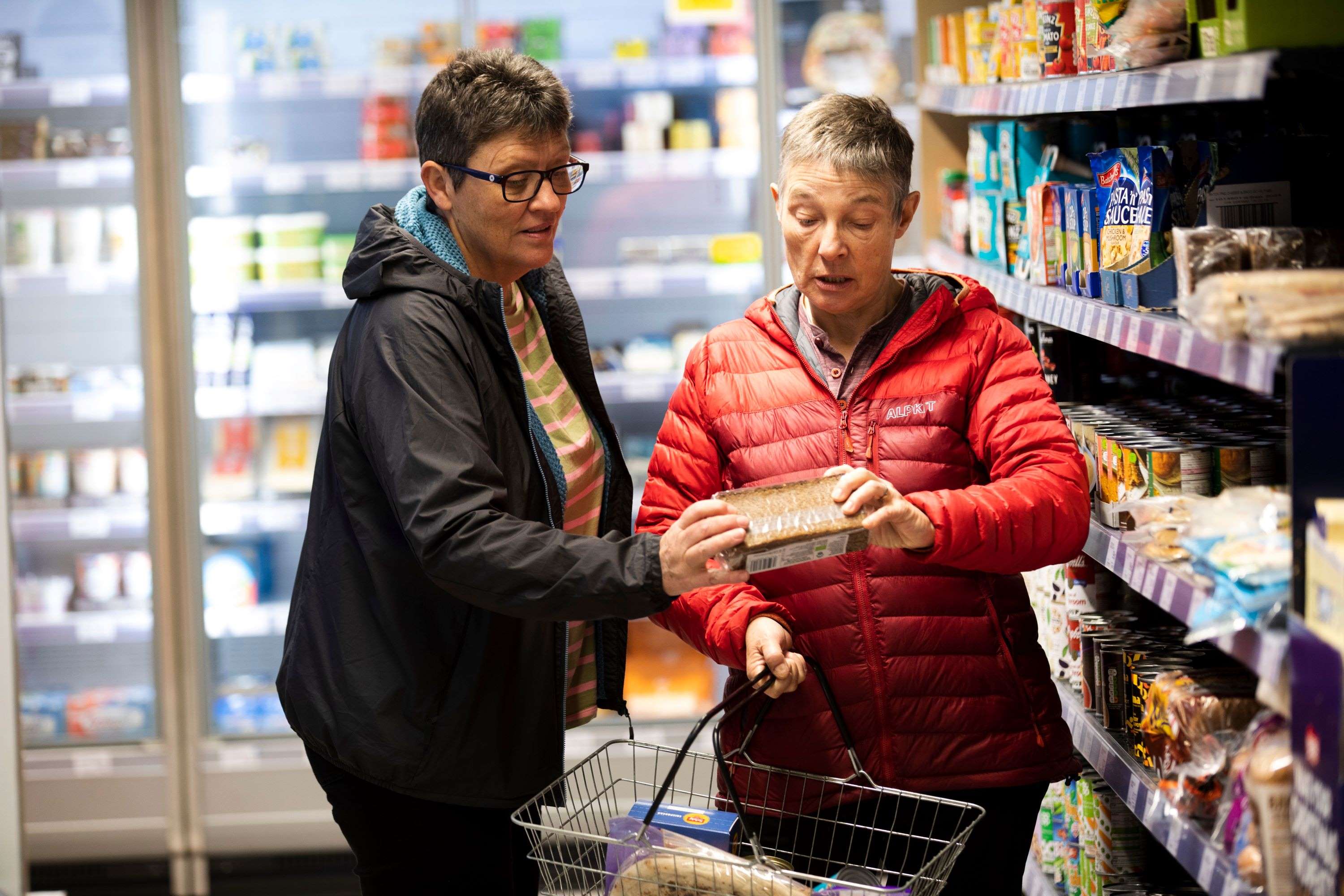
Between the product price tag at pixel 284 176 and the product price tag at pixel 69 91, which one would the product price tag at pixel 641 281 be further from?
the product price tag at pixel 69 91

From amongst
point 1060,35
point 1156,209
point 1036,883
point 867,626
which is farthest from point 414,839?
point 1060,35

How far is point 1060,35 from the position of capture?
2279mm

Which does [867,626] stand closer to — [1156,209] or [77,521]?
[1156,209]

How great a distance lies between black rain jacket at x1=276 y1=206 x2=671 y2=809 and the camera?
1.69 meters

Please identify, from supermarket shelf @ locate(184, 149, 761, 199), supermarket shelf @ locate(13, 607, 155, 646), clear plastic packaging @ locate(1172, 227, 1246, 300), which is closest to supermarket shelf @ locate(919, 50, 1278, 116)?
clear plastic packaging @ locate(1172, 227, 1246, 300)

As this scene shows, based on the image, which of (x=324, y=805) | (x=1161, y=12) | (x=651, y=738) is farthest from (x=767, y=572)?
(x=324, y=805)

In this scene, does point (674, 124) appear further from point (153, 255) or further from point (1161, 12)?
point (1161, 12)

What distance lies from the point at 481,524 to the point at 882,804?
0.71 meters

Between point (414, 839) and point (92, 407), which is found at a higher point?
point (92, 407)

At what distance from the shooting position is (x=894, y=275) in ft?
6.50

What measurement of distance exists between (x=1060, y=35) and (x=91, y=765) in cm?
345

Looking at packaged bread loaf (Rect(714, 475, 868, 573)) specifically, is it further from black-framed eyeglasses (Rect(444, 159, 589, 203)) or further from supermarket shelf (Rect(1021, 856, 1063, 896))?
supermarket shelf (Rect(1021, 856, 1063, 896))

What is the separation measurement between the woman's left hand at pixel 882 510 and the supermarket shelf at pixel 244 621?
9.74 ft

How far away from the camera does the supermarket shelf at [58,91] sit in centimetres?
397
